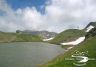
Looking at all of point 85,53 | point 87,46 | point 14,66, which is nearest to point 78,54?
point 85,53

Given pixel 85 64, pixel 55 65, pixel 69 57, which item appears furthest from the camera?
pixel 69 57

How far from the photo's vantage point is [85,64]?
72188 mm

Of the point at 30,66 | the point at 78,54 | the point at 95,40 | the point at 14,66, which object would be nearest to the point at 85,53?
the point at 78,54

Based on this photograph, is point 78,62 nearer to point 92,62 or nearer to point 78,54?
point 92,62

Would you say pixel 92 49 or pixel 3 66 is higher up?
pixel 92 49

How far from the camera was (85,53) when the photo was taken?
85562mm

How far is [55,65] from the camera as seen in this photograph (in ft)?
253

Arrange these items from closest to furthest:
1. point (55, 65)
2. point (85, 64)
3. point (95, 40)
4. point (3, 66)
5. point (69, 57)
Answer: point (85, 64)
point (55, 65)
point (69, 57)
point (3, 66)
point (95, 40)

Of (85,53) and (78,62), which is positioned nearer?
(78,62)

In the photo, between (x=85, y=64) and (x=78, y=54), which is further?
(x=78, y=54)

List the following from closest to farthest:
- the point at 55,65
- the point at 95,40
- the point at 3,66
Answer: the point at 55,65, the point at 3,66, the point at 95,40

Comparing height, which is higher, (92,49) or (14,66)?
(92,49)

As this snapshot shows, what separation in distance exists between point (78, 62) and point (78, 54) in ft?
35.8

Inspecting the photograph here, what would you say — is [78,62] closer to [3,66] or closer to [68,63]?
[68,63]
